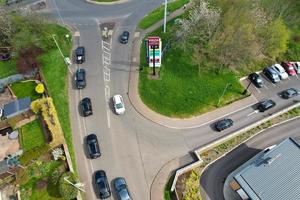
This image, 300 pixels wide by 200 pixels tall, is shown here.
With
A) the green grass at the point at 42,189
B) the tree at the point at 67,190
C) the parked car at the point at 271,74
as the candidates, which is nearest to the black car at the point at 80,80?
the green grass at the point at 42,189

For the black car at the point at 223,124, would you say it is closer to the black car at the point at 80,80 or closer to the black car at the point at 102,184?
the black car at the point at 102,184

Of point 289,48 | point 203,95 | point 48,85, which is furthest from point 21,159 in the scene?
point 289,48

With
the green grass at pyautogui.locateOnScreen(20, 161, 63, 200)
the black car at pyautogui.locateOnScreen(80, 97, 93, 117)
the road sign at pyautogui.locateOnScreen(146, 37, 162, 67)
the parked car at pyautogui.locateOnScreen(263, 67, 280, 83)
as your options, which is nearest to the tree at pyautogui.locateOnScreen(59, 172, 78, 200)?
the green grass at pyautogui.locateOnScreen(20, 161, 63, 200)

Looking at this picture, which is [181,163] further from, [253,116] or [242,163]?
[253,116]

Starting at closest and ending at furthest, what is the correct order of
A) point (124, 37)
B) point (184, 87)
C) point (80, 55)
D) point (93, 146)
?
point (93, 146) → point (184, 87) → point (80, 55) → point (124, 37)

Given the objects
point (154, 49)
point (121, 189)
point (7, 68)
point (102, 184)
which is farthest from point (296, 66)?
point (7, 68)

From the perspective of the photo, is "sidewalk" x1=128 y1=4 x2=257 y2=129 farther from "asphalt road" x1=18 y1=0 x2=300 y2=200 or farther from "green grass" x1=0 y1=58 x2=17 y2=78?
"green grass" x1=0 y1=58 x2=17 y2=78

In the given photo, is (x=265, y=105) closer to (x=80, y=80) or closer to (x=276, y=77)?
(x=276, y=77)
